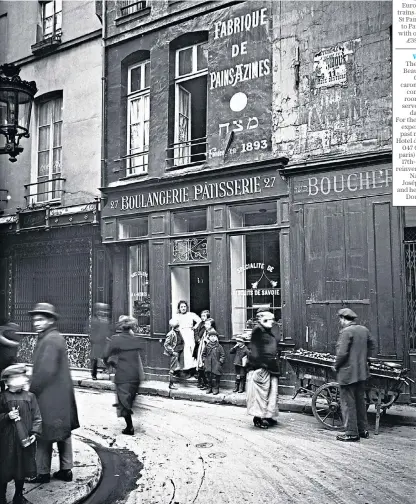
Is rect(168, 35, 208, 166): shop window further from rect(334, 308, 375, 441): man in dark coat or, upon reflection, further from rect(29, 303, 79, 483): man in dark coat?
rect(29, 303, 79, 483): man in dark coat

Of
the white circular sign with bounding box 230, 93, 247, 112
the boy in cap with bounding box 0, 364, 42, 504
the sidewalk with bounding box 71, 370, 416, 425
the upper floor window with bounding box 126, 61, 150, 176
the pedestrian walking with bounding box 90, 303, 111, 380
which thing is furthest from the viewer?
the upper floor window with bounding box 126, 61, 150, 176

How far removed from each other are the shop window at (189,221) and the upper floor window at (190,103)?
48.0 inches

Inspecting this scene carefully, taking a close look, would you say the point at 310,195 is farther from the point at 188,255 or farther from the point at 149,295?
the point at 149,295

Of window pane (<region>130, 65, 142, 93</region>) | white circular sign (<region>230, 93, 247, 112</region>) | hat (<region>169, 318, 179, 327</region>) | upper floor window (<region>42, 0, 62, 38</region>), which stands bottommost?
hat (<region>169, 318, 179, 327</region>)

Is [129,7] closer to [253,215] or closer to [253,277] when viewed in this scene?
[253,215]

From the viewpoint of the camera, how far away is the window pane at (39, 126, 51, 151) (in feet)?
49.5

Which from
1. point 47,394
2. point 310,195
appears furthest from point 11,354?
point 310,195

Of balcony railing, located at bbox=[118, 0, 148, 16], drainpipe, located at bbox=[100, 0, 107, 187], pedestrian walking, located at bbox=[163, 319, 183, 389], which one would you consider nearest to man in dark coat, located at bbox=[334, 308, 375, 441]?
pedestrian walking, located at bbox=[163, 319, 183, 389]

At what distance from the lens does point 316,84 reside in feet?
34.7

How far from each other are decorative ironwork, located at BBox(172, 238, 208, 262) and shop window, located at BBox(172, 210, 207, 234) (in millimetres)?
259

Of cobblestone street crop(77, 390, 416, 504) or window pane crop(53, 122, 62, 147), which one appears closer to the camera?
cobblestone street crop(77, 390, 416, 504)

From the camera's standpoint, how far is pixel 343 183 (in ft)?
32.8

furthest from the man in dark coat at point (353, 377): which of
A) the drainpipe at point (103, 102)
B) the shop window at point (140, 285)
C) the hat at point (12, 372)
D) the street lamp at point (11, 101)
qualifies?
the drainpipe at point (103, 102)

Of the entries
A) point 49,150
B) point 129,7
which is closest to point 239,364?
point 49,150
